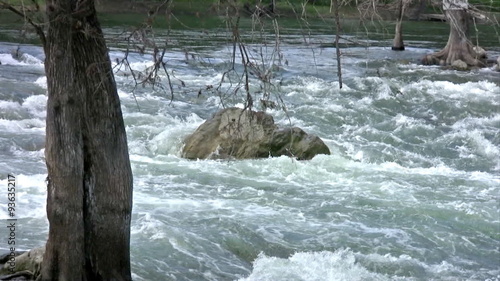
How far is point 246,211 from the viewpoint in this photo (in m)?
10.9

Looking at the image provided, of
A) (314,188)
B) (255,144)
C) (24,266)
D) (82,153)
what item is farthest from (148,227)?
(255,144)

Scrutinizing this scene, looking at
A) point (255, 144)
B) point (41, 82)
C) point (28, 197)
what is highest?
point (255, 144)

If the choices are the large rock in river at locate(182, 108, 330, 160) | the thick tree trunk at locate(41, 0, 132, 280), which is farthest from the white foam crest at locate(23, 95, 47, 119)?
the thick tree trunk at locate(41, 0, 132, 280)

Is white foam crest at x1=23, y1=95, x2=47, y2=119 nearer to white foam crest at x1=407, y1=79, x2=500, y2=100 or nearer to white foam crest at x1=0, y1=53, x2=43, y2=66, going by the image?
white foam crest at x1=0, y1=53, x2=43, y2=66

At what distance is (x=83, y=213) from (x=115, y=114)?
2.72ft

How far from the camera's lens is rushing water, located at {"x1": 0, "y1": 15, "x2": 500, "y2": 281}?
918 centimetres

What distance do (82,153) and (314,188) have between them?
6195 millimetres

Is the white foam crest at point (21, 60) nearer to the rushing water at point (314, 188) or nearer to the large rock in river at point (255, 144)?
the rushing water at point (314, 188)

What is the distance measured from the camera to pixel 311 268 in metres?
8.95

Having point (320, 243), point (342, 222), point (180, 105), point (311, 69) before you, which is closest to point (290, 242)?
point (320, 243)

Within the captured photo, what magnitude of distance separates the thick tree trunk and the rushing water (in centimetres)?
48

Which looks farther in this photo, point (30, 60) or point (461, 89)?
point (30, 60)

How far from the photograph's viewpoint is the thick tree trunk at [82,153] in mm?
6449

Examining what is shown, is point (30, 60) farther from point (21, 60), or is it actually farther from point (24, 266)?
point (24, 266)
